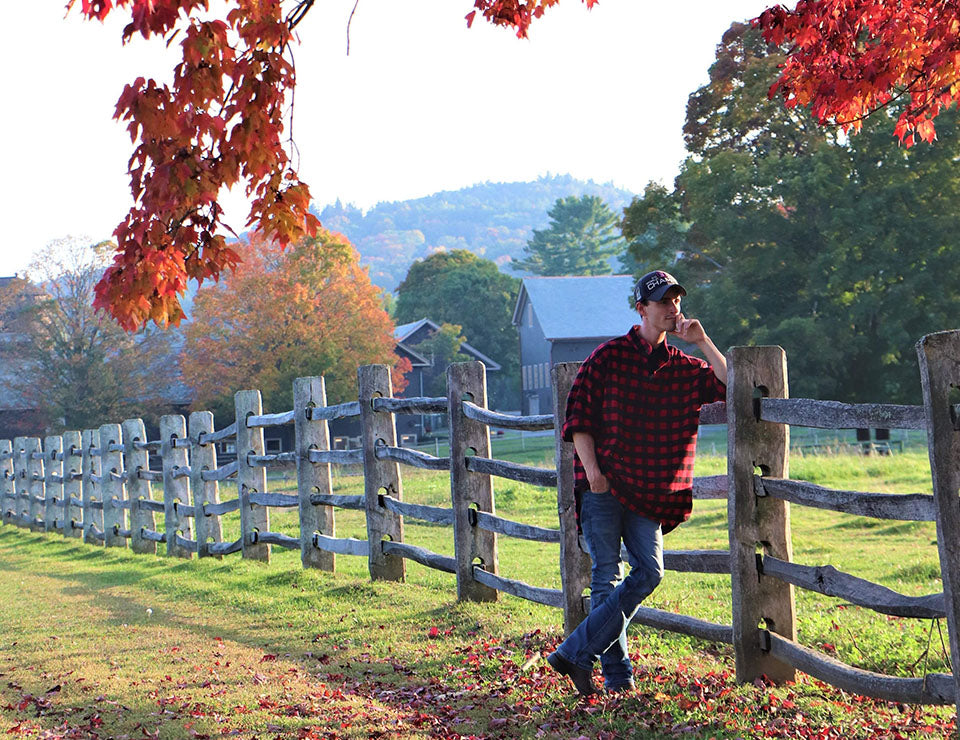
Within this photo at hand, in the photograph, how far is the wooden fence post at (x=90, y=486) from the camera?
1980 cm

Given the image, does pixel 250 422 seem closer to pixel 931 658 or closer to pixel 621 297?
pixel 931 658

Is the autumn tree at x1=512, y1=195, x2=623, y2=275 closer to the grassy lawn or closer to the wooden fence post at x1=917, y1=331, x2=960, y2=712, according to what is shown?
the grassy lawn

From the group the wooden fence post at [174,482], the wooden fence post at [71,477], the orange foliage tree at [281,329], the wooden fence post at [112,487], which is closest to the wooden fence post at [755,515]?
the wooden fence post at [174,482]

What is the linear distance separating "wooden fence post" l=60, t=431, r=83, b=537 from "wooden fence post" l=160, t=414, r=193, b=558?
5.63m

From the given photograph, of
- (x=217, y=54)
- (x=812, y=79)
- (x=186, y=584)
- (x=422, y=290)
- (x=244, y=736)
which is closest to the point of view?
(x=244, y=736)

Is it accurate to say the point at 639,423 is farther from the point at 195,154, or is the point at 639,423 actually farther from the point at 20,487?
the point at 20,487

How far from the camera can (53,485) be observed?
22562 mm

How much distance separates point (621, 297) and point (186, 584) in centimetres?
5417

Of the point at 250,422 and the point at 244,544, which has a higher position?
the point at 250,422

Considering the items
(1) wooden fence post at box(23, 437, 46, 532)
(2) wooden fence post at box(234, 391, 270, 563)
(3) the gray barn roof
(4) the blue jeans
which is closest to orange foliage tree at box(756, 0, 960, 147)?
(4) the blue jeans

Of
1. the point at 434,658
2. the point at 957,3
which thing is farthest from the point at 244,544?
the point at 957,3

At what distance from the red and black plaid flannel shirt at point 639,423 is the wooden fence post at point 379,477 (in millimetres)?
4985

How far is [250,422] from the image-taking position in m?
13.3

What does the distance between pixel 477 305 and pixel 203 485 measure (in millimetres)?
62346
